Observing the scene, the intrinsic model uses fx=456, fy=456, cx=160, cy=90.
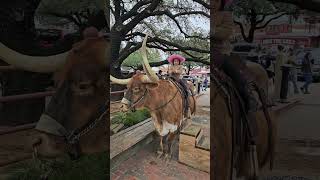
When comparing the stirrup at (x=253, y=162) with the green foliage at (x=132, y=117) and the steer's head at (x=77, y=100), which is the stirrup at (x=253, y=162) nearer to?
the green foliage at (x=132, y=117)

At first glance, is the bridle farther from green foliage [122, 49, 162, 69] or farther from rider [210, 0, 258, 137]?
rider [210, 0, 258, 137]

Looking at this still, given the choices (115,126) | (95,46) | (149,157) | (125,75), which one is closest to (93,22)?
(95,46)

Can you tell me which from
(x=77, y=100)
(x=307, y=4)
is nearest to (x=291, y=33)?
(x=307, y=4)

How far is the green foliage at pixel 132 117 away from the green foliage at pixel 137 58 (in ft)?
1.21

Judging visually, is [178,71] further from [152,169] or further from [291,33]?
[291,33]

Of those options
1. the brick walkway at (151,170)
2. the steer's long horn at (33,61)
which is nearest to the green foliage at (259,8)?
the brick walkway at (151,170)

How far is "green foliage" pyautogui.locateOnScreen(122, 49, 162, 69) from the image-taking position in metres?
3.60

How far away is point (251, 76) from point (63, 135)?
1596mm

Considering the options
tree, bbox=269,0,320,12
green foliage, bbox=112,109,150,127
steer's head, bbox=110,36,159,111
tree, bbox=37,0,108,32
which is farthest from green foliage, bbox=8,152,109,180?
tree, bbox=269,0,320,12

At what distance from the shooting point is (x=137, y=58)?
363cm

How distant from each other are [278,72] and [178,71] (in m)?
0.79

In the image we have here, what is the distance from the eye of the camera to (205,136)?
3.62m

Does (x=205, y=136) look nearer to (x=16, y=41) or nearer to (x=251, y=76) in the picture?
(x=251, y=76)

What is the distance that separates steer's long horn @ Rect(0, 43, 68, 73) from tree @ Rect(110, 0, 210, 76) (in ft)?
1.46
